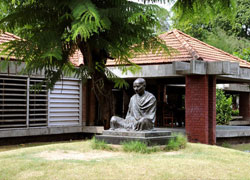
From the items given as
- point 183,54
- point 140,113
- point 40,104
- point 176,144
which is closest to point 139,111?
point 140,113

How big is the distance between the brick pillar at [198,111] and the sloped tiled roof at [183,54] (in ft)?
2.91

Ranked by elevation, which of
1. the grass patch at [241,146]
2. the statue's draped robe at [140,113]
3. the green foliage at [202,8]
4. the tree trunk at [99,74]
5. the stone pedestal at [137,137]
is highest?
the green foliage at [202,8]

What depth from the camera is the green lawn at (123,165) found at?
6.98 m

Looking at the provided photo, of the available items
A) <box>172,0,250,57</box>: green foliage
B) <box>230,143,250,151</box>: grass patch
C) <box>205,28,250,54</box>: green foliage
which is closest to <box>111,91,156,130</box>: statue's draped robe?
<box>230,143,250,151</box>: grass patch

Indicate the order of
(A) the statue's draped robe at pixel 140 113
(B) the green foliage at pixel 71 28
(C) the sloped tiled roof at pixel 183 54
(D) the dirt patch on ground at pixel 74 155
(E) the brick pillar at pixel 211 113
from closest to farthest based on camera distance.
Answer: (D) the dirt patch on ground at pixel 74 155 → (B) the green foliage at pixel 71 28 → (A) the statue's draped robe at pixel 140 113 → (E) the brick pillar at pixel 211 113 → (C) the sloped tiled roof at pixel 183 54

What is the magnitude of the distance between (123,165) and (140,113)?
3.10m

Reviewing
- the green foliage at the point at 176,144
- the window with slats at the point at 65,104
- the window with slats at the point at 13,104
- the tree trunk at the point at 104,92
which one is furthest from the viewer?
the window with slats at the point at 65,104

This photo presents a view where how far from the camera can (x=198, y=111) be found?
14.3 m

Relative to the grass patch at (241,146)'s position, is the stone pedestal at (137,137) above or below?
above

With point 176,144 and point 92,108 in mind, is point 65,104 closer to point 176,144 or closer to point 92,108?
→ point 92,108

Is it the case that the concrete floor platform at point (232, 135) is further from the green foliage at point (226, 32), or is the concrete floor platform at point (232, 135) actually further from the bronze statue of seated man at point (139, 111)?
the green foliage at point (226, 32)

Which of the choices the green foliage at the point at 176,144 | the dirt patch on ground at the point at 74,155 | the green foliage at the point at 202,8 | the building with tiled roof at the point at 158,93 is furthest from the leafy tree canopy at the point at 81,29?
the green foliage at the point at 176,144

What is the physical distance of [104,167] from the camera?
736 centimetres

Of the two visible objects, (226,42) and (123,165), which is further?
(226,42)
